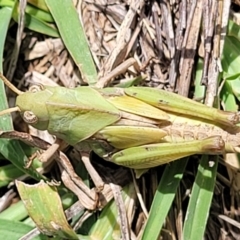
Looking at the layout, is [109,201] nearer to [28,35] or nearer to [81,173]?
[81,173]

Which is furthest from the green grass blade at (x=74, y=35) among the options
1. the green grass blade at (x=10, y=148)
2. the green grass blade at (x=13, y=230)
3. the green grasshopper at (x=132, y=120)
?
the green grass blade at (x=13, y=230)

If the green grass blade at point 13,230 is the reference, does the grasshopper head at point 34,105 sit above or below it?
above

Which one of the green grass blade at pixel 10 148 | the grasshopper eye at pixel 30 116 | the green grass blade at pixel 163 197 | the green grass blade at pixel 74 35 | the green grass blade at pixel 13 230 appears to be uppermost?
the green grass blade at pixel 74 35

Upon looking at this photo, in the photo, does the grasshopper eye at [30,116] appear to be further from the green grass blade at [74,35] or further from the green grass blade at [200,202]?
the green grass blade at [200,202]

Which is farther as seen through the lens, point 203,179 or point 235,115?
point 203,179

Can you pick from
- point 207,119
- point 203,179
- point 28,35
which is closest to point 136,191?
point 203,179

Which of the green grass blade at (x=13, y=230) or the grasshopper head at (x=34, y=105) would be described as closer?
the grasshopper head at (x=34, y=105)

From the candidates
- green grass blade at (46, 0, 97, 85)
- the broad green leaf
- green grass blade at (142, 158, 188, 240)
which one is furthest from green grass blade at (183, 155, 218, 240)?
green grass blade at (46, 0, 97, 85)
